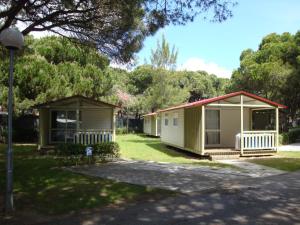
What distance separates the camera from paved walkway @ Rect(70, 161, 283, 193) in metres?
8.32

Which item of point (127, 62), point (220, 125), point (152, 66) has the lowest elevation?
→ point (220, 125)

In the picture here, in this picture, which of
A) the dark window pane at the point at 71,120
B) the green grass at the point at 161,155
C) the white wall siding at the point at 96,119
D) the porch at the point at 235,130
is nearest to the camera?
the green grass at the point at 161,155

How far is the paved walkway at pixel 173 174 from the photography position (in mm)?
8320

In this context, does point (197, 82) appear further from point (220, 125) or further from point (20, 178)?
point (20, 178)

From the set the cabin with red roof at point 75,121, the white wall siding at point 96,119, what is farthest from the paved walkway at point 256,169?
the white wall siding at point 96,119

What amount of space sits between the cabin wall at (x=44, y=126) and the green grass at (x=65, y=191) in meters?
6.52

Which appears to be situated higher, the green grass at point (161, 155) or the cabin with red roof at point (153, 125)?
the cabin with red roof at point (153, 125)

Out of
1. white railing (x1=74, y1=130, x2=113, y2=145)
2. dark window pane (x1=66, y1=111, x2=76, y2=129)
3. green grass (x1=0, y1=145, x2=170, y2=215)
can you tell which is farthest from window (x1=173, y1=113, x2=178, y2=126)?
green grass (x1=0, y1=145, x2=170, y2=215)

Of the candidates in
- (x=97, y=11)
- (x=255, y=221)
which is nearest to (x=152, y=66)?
(x=97, y=11)

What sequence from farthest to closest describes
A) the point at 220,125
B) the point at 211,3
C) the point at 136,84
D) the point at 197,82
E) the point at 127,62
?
the point at 197,82 → the point at 136,84 → the point at 220,125 → the point at 127,62 → the point at 211,3

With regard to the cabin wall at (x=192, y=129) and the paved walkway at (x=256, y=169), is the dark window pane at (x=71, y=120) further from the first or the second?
the paved walkway at (x=256, y=169)

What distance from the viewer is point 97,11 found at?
33.7 ft

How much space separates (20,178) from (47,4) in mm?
5166

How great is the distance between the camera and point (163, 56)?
1284 inches
